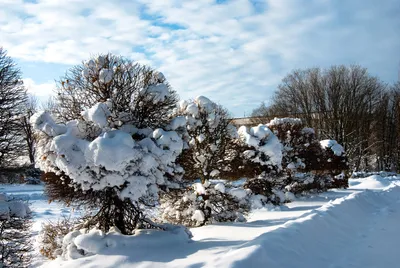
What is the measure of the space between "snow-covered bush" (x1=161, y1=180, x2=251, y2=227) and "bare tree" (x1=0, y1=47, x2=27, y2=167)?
436 centimetres

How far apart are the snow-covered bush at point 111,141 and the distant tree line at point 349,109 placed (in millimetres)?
28672

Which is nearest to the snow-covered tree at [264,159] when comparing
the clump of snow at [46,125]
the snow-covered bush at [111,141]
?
the snow-covered bush at [111,141]

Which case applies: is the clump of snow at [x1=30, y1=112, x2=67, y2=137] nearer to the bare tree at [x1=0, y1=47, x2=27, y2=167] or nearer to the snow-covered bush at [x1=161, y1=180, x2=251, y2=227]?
the bare tree at [x1=0, y1=47, x2=27, y2=167]

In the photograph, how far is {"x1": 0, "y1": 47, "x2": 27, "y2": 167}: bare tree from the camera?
859cm

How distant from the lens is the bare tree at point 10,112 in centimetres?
859

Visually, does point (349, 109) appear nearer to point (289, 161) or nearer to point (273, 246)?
point (289, 161)

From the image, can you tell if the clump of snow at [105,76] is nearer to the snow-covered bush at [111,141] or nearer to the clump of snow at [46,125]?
the snow-covered bush at [111,141]

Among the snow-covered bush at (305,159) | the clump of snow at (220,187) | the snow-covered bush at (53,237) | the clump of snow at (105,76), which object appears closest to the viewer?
the clump of snow at (105,76)

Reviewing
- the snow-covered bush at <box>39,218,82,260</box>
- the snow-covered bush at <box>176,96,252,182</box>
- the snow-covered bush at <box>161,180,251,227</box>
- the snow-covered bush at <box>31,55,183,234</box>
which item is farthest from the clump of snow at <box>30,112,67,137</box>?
the snow-covered bush at <box>161,180,251,227</box>

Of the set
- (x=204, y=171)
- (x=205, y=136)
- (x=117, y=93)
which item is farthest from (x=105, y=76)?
(x=204, y=171)

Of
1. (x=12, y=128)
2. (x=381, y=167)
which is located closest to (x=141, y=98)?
(x=12, y=128)

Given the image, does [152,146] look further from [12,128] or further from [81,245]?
[12,128]

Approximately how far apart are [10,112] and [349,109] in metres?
34.1

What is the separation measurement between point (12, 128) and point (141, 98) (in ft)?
11.0
